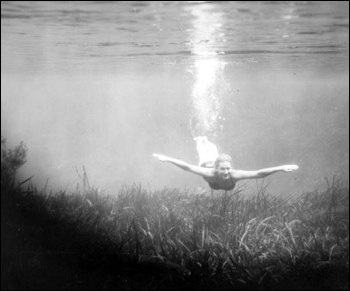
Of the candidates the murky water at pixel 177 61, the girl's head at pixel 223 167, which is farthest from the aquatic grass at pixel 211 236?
the murky water at pixel 177 61

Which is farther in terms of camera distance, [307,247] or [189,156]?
[189,156]

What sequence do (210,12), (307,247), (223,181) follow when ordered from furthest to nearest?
(223,181)
(210,12)
(307,247)

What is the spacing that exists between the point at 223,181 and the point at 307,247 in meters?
2.77

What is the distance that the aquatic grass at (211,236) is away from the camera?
6824 millimetres

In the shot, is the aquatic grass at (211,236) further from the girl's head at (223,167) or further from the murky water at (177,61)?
the murky water at (177,61)

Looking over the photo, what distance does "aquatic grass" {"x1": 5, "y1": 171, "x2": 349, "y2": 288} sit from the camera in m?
6.82

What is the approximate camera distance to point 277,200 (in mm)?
9992

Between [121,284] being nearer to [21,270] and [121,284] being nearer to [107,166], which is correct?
[21,270]

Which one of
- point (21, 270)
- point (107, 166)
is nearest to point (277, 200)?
point (21, 270)

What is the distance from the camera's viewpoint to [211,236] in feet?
25.2

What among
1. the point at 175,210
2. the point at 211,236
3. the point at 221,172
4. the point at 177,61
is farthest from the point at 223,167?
the point at 177,61

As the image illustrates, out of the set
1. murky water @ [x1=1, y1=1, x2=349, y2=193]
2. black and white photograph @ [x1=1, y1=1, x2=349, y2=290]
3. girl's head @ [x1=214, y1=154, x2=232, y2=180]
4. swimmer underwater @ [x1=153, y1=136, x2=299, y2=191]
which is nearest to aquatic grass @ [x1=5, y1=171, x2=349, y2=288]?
black and white photograph @ [x1=1, y1=1, x2=349, y2=290]

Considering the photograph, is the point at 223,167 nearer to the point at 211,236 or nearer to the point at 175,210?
the point at 211,236

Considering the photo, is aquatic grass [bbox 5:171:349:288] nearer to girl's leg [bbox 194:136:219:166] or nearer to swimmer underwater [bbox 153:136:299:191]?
swimmer underwater [bbox 153:136:299:191]
